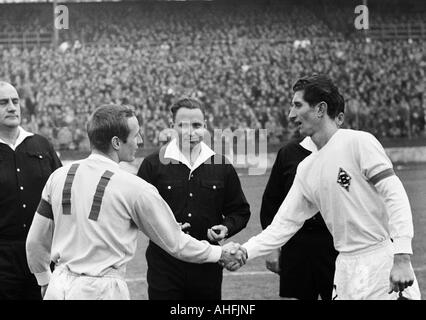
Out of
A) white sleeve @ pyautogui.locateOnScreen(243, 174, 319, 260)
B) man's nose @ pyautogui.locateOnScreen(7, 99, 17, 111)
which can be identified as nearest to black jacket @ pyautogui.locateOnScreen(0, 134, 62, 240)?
man's nose @ pyautogui.locateOnScreen(7, 99, 17, 111)

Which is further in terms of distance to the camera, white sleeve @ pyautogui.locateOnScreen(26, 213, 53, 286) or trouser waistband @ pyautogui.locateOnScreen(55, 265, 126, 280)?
white sleeve @ pyautogui.locateOnScreen(26, 213, 53, 286)

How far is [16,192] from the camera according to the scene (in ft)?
16.0

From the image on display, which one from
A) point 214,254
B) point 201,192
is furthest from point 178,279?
point 214,254

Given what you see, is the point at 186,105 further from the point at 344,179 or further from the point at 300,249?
the point at 344,179

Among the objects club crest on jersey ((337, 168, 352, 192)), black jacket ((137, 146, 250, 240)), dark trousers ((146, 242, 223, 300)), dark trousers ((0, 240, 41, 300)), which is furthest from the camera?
dark trousers ((0, 240, 41, 300))

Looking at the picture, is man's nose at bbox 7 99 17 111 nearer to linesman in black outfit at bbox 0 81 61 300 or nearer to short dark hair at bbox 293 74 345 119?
linesman in black outfit at bbox 0 81 61 300

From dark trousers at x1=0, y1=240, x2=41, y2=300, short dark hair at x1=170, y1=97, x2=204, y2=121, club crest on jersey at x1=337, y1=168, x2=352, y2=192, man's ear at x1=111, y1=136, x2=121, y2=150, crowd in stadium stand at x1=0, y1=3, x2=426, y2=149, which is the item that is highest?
crowd in stadium stand at x1=0, y1=3, x2=426, y2=149

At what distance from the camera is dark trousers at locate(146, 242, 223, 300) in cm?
453

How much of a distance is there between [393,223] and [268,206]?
5.19 feet

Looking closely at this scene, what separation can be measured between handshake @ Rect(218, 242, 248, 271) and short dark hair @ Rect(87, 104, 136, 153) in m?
1.10

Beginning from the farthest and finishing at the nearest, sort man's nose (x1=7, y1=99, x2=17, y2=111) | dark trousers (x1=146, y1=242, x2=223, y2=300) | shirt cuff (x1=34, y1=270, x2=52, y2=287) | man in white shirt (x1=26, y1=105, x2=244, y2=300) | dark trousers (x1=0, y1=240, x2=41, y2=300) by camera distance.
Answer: man's nose (x1=7, y1=99, x2=17, y2=111) → dark trousers (x1=0, y1=240, x2=41, y2=300) → dark trousers (x1=146, y1=242, x2=223, y2=300) → shirt cuff (x1=34, y1=270, x2=52, y2=287) → man in white shirt (x1=26, y1=105, x2=244, y2=300)

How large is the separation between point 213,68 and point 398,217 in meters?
25.5

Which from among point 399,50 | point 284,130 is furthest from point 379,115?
point 399,50

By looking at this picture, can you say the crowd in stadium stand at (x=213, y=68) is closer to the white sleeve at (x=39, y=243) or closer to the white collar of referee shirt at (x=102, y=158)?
the white sleeve at (x=39, y=243)
